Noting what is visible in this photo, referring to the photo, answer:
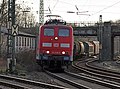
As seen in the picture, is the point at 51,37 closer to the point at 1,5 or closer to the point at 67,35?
the point at 67,35

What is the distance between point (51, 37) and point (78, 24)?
40997 mm

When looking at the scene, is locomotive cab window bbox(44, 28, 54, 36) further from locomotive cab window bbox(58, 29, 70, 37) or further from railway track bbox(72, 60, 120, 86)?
railway track bbox(72, 60, 120, 86)

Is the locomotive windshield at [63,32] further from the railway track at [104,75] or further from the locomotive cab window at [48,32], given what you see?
the railway track at [104,75]

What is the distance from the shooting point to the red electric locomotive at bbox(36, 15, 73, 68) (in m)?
22.3

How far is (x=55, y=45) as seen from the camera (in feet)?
73.7

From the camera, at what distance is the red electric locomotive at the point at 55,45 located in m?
22.3

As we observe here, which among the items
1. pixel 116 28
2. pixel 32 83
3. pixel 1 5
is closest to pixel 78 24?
pixel 116 28

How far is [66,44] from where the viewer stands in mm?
22500

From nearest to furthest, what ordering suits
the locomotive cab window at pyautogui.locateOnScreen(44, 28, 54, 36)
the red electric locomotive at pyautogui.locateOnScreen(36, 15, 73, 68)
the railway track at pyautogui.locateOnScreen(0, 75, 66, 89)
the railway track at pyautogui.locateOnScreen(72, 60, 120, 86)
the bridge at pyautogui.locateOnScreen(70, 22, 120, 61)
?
the railway track at pyautogui.locateOnScreen(0, 75, 66, 89) < the railway track at pyautogui.locateOnScreen(72, 60, 120, 86) < the red electric locomotive at pyautogui.locateOnScreen(36, 15, 73, 68) < the locomotive cab window at pyautogui.locateOnScreen(44, 28, 54, 36) < the bridge at pyautogui.locateOnScreen(70, 22, 120, 61)

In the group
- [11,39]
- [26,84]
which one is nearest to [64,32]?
[11,39]

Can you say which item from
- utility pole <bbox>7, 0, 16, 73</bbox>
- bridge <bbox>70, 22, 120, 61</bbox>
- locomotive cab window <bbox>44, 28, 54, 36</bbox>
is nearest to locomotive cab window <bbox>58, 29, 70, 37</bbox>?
locomotive cab window <bbox>44, 28, 54, 36</bbox>

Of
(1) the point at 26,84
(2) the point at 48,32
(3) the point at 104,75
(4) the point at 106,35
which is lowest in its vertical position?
(3) the point at 104,75

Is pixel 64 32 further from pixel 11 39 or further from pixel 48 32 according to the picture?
pixel 11 39

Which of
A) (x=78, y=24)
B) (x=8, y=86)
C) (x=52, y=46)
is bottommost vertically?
(x=8, y=86)
